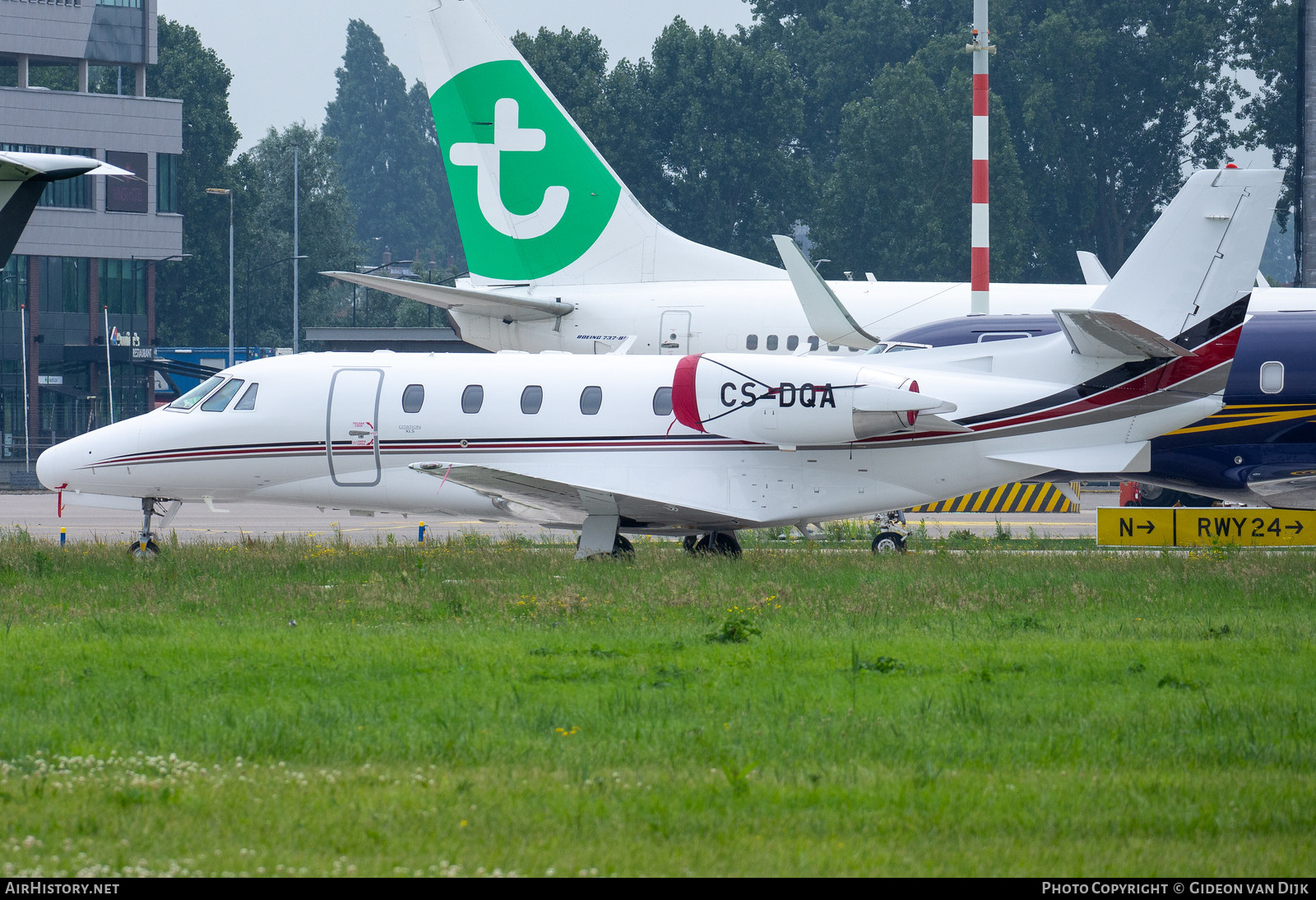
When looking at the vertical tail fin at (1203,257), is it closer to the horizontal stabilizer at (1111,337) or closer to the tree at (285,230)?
the horizontal stabilizer at (1111,337)

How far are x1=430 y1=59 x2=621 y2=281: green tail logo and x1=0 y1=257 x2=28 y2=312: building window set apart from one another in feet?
169

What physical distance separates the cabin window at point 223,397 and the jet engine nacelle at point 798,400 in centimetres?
665

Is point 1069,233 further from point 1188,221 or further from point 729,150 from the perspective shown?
point 1188,221

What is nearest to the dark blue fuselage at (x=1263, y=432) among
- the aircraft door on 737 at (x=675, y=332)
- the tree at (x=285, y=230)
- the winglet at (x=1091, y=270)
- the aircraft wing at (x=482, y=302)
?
the aircraft door on 737 at (x=675, y=332)

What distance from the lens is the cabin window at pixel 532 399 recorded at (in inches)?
796

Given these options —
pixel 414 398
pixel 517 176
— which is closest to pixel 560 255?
pixel 517 176

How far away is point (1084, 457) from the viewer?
745 inches

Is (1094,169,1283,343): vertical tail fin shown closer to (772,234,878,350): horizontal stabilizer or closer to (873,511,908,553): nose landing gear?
(772,234,878,350): horizontal stabilizer

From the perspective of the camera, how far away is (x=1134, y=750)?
359 inches

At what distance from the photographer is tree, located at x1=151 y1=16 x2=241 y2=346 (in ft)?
294

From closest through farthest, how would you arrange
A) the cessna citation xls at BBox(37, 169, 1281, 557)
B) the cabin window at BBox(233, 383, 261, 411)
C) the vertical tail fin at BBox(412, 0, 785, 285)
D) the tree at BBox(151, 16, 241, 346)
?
1. the cessna citation xls at BBox(37, 169, 1281, 557)
2. the cabin window at BBox(233, 383, 261, 411)
3. the vertical tail fin at BBox(412, 0, 785, 285)
4. the tree at BBox(151, 16, 241, 346)

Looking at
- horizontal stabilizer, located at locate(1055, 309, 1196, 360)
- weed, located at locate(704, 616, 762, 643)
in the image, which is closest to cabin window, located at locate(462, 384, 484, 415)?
horizontal stabilizer, located at locate(1055, 309, 1196, 360)

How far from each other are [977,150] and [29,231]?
53.8 meters

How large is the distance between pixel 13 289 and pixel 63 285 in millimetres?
2284
